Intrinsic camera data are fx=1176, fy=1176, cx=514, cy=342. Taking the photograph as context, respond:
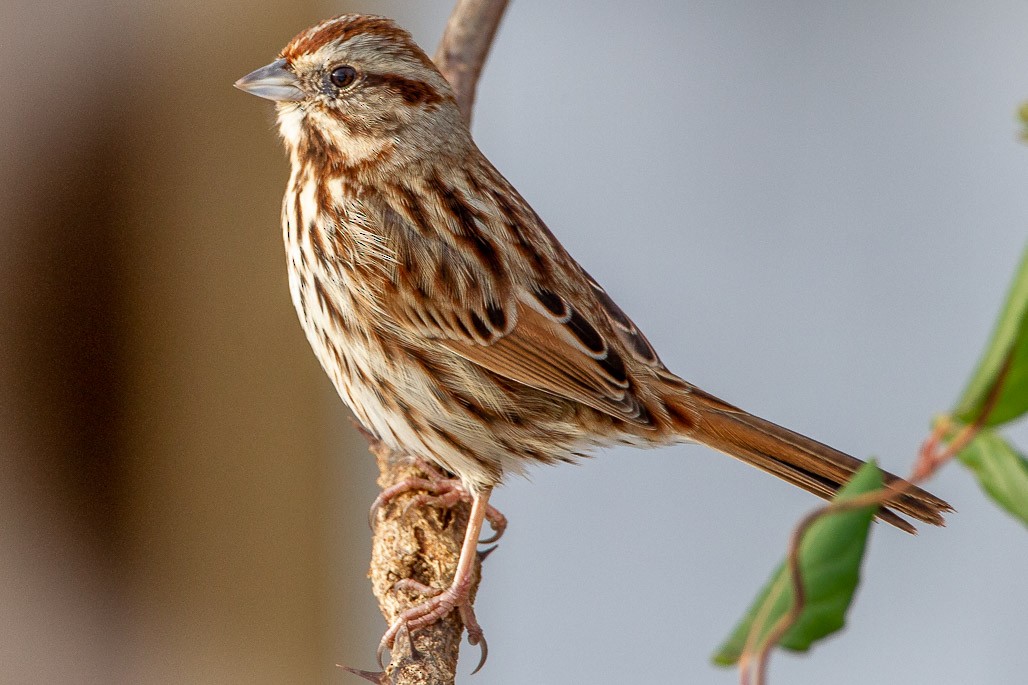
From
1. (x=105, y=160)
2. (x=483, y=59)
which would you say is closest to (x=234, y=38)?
(x=105, y=160)

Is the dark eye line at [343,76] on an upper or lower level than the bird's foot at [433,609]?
upper

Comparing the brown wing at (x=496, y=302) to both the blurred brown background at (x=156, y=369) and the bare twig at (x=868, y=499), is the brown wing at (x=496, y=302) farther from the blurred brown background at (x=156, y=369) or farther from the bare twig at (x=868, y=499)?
the blurred brown background at (x=156, y=369)

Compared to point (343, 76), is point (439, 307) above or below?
below

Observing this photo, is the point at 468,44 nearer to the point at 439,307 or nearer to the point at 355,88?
the point at 355,88

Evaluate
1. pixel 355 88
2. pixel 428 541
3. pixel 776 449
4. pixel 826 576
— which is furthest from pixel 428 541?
pixel 826 576

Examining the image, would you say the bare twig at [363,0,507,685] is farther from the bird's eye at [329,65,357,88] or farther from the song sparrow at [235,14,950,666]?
the bird's eye at [329,65,357,88]

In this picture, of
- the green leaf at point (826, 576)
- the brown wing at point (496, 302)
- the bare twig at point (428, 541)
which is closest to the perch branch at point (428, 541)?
the bare twig at point (428, 541)

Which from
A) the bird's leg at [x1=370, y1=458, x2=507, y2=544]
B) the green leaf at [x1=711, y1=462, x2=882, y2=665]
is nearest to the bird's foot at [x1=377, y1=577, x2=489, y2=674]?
the bird's leg at [x1=370, y1=458, x2=507, y2=544]
